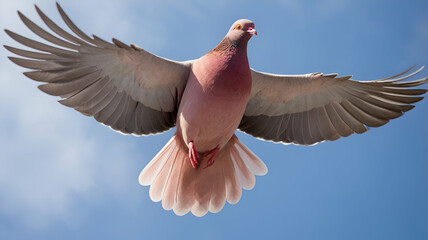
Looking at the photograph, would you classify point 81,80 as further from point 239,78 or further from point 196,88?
point 239,78

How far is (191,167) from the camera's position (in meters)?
5.71

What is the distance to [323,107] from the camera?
612 centimetres

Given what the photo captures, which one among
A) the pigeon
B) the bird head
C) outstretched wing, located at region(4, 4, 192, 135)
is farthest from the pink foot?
the bird head

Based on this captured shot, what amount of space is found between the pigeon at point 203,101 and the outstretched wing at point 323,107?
1cm

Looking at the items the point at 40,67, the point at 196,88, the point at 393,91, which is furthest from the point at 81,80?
the point at 393,91

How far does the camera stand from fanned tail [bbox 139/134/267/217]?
225 inches

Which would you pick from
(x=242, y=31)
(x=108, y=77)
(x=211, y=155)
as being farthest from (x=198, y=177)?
(x=242, y=31)

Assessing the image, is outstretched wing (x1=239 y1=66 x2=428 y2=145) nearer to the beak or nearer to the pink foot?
the beak

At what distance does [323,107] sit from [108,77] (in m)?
2.38

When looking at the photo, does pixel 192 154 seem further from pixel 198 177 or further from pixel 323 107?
pixel 323 107

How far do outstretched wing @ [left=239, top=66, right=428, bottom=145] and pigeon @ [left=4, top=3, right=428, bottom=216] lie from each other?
11 millimetres

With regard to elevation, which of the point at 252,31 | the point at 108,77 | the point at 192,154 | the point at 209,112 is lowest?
the point at 192,154

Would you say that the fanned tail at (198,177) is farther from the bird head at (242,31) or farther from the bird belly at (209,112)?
the bird head at (242,31)

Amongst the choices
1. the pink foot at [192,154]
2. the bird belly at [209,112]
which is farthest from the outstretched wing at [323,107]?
the pink foot at [192,154]
